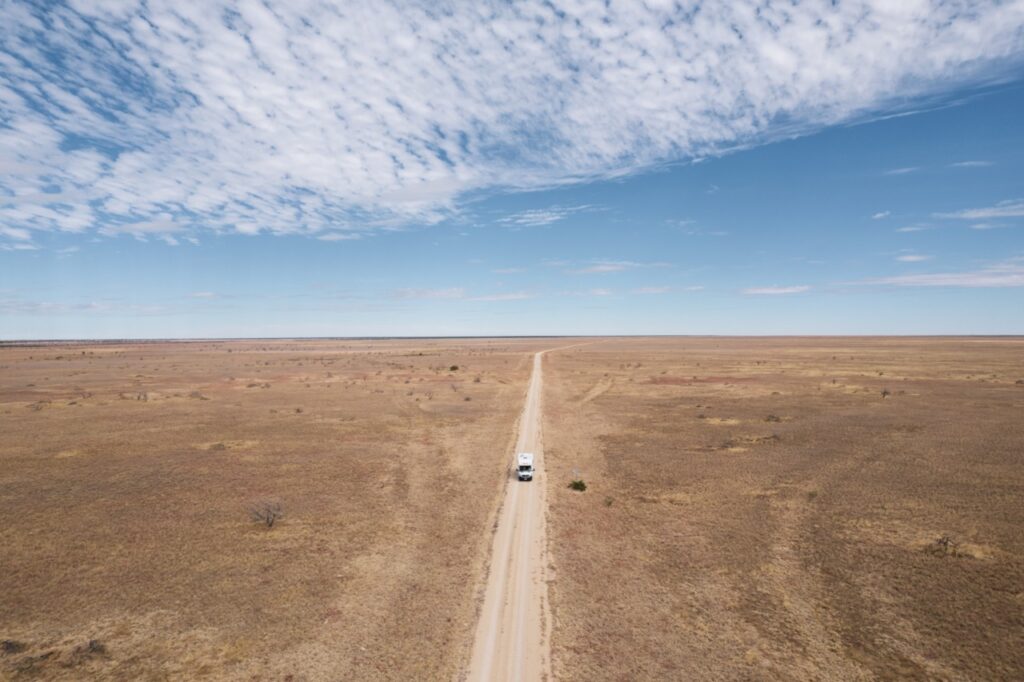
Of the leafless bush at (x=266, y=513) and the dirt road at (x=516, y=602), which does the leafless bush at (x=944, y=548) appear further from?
the leafless bush at (x=266, y=513)

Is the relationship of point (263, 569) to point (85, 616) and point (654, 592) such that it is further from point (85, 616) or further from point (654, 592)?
point (654, 592)

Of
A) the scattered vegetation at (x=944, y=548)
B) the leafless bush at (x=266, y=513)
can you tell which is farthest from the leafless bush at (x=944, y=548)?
the leafless bush at (x=266, y=513)

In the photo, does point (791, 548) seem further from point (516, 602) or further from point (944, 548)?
point (516, 602)

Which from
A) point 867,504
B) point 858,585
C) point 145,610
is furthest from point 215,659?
point 867,504

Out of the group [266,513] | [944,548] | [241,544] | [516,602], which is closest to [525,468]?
[516,602]

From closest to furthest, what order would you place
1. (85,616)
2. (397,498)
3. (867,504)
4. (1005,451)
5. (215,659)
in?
(215,659) < (85,616) < (867,504) < (397,498) < (1005,451)

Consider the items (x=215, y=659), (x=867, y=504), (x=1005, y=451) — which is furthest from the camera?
(x=1005, y=451)
